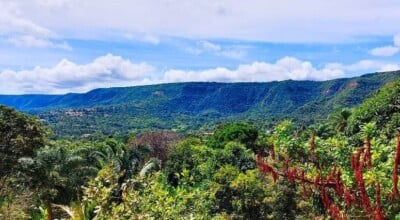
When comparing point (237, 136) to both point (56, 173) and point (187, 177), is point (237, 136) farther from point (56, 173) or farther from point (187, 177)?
point (187, 177)

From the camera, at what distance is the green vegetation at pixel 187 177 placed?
13.8 feet

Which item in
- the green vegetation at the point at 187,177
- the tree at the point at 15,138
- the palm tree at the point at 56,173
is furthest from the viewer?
the tree at the point at 15,138

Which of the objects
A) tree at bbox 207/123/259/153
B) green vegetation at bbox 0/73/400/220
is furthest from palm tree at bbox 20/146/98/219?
tree at bbox 207/123/259/153

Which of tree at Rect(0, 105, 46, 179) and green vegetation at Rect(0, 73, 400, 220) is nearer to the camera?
green vegetation at Rect(0, 73, 400, 220)

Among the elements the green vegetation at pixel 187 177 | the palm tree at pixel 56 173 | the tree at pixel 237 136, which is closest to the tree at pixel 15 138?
the green vegetation at pixel 187 177

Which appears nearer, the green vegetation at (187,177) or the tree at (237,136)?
the green vegetation at (187,177)

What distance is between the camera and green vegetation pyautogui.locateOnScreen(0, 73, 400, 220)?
4.19m

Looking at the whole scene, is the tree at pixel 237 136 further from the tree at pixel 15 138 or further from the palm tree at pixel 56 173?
the tree at pixel 15 138

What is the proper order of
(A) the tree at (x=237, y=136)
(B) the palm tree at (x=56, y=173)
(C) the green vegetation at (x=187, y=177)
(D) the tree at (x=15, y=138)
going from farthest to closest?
1. (A) the tree at (x=237, y=136)
2. (D) the tree at (x=15, y=138)
3. (B) the palm tree at (x=56, y=173)
4. (C) the green vegetation at (x=187, y=177)

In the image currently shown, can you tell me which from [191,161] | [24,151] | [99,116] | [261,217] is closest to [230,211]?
[261,217]

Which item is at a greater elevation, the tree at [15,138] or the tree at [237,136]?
the tree at [15,138]

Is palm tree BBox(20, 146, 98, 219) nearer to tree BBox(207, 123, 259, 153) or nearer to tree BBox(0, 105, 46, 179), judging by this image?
tree BBox(0, 105, 46, 179)

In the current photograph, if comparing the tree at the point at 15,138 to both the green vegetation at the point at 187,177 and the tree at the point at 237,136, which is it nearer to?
the green vegetation at the point at 187,177

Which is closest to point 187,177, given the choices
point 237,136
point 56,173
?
point 56,173
